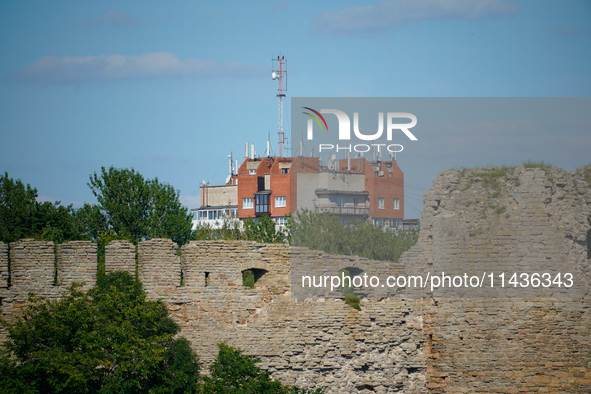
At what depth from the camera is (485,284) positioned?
17719 mm

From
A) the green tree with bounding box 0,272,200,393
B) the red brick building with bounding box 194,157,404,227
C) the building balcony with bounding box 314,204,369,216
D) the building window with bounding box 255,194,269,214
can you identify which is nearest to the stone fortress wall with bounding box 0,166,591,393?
the green tree with bounding box 0,272,200,393

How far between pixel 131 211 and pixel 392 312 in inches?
700

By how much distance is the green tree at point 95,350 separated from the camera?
15.7m

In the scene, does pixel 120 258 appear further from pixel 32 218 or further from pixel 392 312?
pixel 32 218

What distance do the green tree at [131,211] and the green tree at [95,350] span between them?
1585 centimetres

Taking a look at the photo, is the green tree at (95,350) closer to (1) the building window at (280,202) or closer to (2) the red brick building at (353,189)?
(2) the red brick building at (353,189)

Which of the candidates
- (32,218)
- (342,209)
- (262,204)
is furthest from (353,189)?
(262,204)

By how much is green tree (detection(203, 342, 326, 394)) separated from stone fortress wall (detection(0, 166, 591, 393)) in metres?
0.65

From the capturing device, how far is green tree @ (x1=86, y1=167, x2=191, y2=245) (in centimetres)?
3256

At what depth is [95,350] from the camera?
1595cm

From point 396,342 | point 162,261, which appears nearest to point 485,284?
point 396,342

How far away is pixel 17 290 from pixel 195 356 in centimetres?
435

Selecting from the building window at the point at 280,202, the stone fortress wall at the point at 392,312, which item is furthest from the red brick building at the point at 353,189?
the building window at the point at 280,202

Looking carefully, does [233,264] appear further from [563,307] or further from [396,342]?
[563,307]
